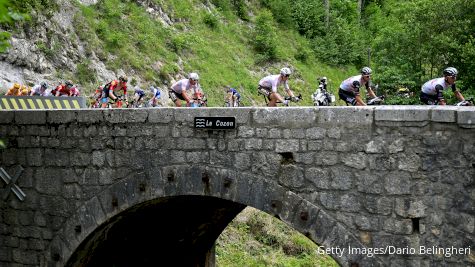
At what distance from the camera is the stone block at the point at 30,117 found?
34.7ft

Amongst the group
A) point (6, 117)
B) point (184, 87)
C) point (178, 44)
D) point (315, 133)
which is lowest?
point (315, 133)

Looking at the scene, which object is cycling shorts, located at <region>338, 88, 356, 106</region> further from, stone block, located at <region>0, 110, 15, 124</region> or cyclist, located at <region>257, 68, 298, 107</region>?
stone block, located at <region>0, 110, 15, 124</region>

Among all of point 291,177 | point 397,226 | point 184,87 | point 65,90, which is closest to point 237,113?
point 291,177

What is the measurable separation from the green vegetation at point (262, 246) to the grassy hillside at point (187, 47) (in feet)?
24.0

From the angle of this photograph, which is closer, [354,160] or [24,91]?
[354,160]

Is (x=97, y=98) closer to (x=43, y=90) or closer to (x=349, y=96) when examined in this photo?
(x=43, y=90)

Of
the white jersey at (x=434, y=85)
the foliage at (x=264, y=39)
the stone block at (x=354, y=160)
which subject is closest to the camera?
the stone block at (x=354, y=160)

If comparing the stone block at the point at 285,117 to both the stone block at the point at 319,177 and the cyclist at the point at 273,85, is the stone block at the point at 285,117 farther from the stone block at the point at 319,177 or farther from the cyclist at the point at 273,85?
the cyclist at the point at 273,85

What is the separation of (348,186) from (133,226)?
4.80 metres

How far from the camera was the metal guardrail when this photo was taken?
1662 centimetres

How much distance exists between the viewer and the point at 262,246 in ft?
57.5

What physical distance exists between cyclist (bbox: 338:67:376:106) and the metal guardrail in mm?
8574

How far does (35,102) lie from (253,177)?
10033 millimetres

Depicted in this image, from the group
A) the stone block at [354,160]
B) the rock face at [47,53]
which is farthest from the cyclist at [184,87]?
the rock face at [47,53]
